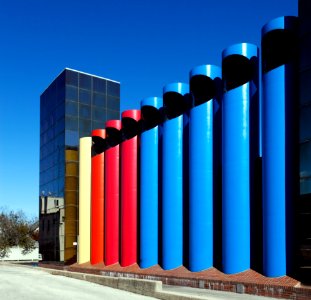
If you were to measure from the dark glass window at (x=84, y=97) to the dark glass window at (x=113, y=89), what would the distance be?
2330 millimetres

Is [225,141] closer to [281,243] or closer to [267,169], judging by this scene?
[267,169]

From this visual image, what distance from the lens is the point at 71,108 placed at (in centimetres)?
4338

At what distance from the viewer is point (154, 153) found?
98.6 feet

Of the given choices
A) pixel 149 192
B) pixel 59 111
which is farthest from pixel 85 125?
pixel 149 192

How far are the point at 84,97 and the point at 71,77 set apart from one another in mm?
1994

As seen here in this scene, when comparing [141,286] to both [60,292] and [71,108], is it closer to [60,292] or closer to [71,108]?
[60,292]

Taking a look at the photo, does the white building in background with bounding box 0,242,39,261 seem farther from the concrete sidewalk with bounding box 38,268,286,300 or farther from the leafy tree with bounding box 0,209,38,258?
the concrete sidewalk with bounding box 38,268,286,300

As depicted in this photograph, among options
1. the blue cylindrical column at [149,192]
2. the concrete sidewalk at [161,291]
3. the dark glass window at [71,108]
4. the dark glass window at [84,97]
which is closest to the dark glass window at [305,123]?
the concrete sidewalk at [161,291]

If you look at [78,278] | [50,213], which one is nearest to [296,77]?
[78,278]

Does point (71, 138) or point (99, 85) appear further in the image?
point (99, 85)

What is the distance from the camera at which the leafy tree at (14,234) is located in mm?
75350

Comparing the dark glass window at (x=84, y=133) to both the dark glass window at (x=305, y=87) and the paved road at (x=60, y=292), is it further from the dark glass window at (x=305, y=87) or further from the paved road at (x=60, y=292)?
the dark glass window at (x=305, y=87)

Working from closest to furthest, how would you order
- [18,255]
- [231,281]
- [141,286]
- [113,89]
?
[231,281] → [141,286] → [113,89] → [18,255]

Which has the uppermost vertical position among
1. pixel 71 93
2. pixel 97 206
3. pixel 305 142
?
pixel 71 93
